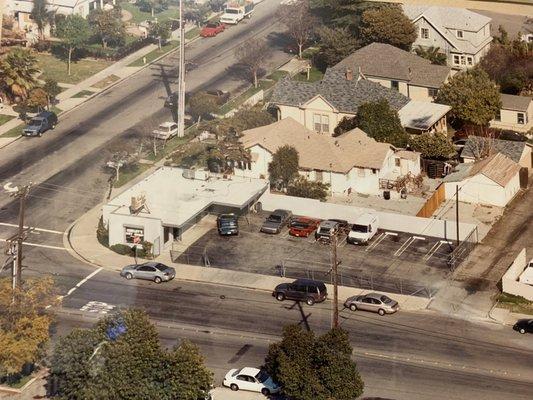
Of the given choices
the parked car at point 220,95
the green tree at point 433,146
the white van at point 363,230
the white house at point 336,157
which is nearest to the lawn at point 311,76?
the parked car at point 220,95

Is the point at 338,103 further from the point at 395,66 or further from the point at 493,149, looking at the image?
the point at 493,149

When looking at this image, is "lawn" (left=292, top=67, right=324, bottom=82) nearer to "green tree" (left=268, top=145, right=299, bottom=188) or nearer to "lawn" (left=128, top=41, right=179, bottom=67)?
"lawn" (left=128, top=41, right=179, bottom=67)

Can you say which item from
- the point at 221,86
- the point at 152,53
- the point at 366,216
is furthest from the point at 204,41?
the point at 366,216

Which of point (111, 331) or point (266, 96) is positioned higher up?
point (111, 331)

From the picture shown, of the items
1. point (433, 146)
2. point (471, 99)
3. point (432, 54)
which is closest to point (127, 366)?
point (433, 146)

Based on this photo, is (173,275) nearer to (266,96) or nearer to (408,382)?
(408,382)
